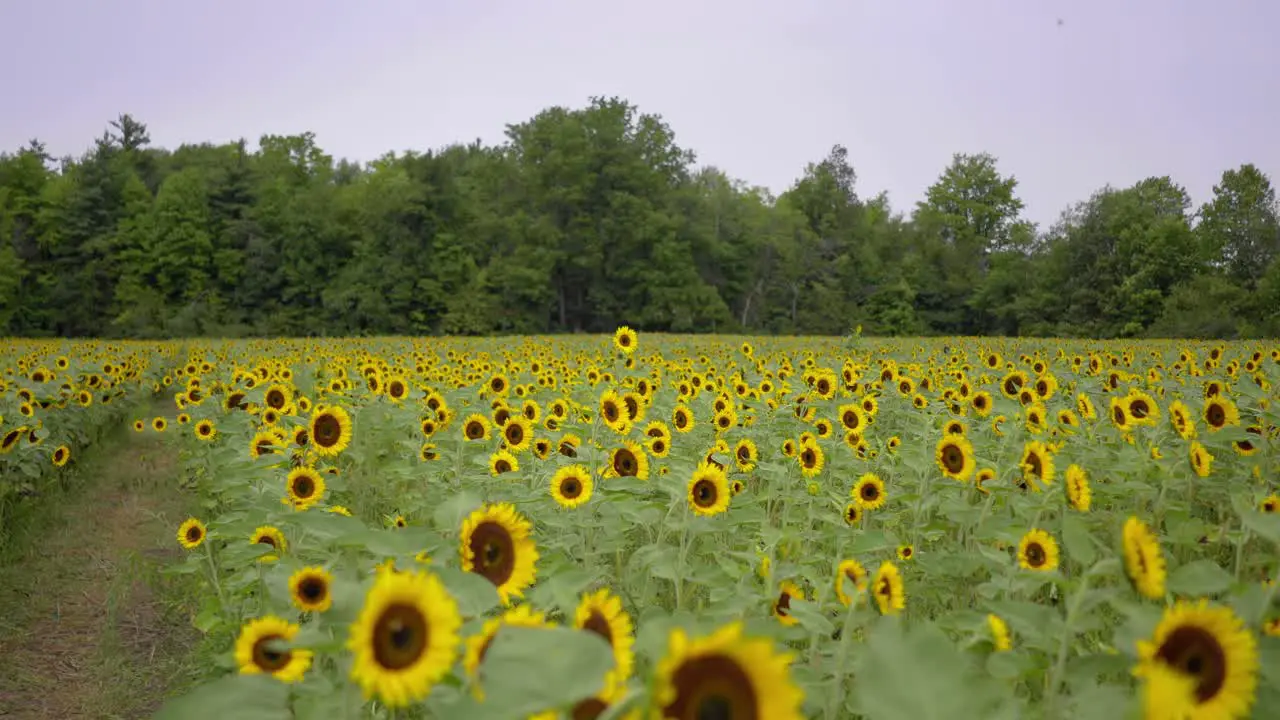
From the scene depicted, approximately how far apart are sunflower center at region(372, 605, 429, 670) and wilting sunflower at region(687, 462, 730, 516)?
1.60 metres

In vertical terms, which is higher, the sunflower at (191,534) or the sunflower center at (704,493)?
the sunflower center at (704,493)

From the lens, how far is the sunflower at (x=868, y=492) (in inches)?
122

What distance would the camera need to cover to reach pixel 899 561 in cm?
279

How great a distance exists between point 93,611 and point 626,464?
358cm

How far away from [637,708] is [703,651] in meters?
0.09

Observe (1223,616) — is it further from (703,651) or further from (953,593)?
(953,593)

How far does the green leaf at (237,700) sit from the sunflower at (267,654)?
0.69m

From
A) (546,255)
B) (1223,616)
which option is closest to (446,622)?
(1223,616)

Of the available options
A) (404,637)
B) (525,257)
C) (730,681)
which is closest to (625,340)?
Answer: (404,637)

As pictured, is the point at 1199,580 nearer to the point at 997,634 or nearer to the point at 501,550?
the point at 997,634

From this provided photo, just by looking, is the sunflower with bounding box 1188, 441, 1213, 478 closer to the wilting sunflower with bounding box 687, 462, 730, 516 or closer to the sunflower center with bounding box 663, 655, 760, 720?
the wilting sunflower with bounding box 687, 462, 730, 516

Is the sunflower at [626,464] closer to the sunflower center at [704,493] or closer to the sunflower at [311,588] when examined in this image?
the sunflower center at [704,493]

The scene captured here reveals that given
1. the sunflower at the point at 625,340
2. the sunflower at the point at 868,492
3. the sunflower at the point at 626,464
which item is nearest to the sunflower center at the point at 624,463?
the sunflower at the point at 626,464

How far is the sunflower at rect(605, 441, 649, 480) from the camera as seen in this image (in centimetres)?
304
